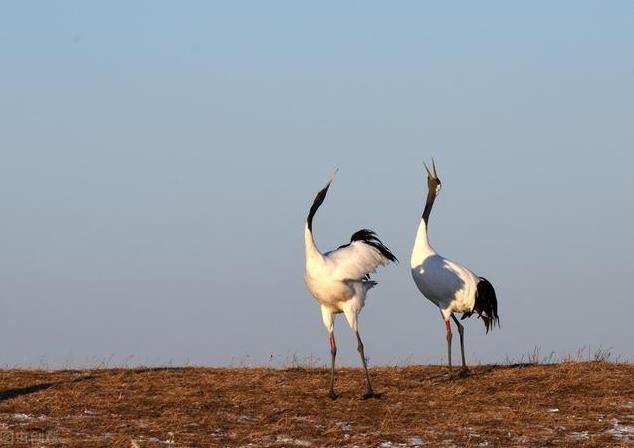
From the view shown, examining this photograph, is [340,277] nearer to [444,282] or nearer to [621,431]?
[444,282]

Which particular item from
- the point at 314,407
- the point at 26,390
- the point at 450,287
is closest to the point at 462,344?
the point at 450,287

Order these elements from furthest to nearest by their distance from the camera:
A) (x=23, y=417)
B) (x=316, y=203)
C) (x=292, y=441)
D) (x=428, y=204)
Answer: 1. (x=428, y=204)
2. (x=316, y=203)
3. (x=23, y=417)
4. (x=292, y=441)

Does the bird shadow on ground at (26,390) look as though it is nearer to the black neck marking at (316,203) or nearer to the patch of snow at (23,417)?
the patch of snow at (23,417)

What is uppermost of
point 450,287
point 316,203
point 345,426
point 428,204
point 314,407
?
point 428,204

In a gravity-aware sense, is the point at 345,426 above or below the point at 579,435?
above

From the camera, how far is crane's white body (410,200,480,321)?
18.7m

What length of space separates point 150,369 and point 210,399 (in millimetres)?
2879

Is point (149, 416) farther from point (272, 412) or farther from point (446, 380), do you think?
point (446, 380)

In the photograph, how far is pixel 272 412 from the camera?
48.7ft

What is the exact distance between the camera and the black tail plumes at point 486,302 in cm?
1908

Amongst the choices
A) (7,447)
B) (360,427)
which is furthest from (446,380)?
(7,447)

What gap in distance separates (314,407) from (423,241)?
517cm

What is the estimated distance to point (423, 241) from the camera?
19562 mm

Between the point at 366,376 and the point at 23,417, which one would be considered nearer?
the point at 23,417
